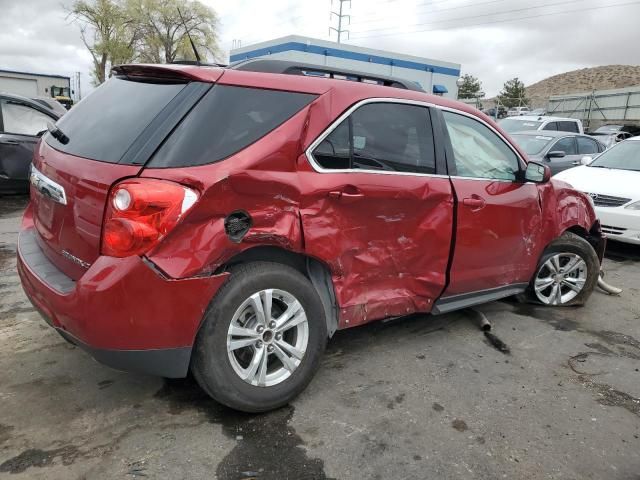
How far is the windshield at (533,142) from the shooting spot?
402 inches

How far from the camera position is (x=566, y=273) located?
457 centimetres

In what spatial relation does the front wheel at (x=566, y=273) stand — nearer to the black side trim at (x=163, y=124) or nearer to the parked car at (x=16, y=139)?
the black side trim at (x=163, y=124)

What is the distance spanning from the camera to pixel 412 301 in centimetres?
339

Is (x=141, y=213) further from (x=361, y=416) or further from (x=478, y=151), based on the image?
(x=478, y=151)

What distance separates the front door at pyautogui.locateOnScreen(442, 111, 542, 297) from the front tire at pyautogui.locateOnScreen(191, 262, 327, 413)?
125 cm

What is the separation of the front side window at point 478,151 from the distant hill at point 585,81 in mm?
83050

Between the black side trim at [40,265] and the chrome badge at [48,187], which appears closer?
the black side trim at [40,265]

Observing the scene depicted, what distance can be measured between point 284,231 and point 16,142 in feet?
22.6

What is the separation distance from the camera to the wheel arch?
102 inches

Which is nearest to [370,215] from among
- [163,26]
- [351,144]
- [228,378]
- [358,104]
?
[351,144]

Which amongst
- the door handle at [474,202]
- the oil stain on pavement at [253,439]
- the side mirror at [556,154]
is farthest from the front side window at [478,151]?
the side mirror at [556,154]

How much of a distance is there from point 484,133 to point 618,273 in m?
3.33

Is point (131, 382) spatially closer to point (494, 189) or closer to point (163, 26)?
point (494, 189)

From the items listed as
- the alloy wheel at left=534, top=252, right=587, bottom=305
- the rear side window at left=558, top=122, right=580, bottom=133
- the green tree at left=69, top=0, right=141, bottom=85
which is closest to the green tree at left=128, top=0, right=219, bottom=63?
the green tree at left=69, top=0, right=141, bottom=85
